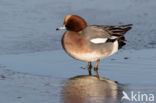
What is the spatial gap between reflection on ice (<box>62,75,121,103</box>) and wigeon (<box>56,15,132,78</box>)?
464mm

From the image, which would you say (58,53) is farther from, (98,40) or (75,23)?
(98,40)

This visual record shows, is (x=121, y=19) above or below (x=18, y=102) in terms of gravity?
above

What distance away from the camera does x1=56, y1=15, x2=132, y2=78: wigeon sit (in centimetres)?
695

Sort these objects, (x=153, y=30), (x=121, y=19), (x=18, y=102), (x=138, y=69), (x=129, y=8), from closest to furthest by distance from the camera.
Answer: (x=18, y=102), (x=138, y=69), (x=153, y=30), (x=121, y=19), (x=129, y=8)

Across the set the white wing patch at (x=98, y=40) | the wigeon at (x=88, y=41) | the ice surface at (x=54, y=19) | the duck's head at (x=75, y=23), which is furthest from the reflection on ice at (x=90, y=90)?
the ice surface at (x=54, y=19)

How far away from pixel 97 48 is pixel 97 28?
313mm

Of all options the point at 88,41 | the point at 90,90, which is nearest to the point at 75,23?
the point at 88,41

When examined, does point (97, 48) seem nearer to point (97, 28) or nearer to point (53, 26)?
point (97, 28)

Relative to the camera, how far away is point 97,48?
7.07 metres

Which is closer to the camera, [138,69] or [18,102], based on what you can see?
[18,102]

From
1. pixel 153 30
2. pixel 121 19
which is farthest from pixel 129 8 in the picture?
pixel 153 30

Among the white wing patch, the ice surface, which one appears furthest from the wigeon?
the ice surface

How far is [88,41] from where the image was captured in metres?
7.00

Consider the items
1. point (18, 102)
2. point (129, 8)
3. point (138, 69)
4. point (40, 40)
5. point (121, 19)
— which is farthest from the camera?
point (129, 8)
